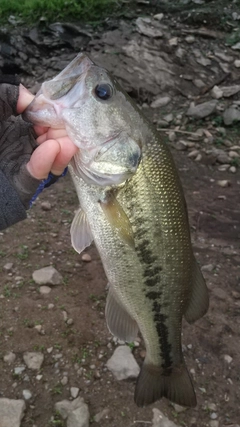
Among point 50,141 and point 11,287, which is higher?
point 50,141

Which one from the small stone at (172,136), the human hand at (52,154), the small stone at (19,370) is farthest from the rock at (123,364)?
the small stone at (172,136)

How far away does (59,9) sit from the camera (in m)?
9.65

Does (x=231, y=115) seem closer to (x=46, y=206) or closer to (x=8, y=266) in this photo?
(x=46, y=206)

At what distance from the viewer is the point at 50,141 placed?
214 cm

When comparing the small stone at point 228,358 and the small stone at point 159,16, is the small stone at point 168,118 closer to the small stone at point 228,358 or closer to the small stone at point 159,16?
the small stone at point 159,16

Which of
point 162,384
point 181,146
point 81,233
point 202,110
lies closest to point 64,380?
point 162,384

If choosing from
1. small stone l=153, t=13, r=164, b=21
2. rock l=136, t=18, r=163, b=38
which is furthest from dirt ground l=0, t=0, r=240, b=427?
small stone l=153, t=13, r=164, b=21

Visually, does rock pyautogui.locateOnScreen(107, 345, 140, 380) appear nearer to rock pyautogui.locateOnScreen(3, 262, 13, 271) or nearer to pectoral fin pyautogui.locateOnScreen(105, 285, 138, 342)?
pectoral fin pyautogui.locateOnScreen(105, 285, 138, 342)

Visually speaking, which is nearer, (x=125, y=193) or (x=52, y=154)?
(x=52, y=154)

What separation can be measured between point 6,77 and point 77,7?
25.9 feet

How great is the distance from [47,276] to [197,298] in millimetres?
1754

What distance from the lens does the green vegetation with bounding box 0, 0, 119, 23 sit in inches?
373

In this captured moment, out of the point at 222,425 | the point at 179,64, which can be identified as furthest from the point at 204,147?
the point at 222,425

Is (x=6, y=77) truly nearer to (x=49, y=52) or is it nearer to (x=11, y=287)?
(x=11, y=287)
